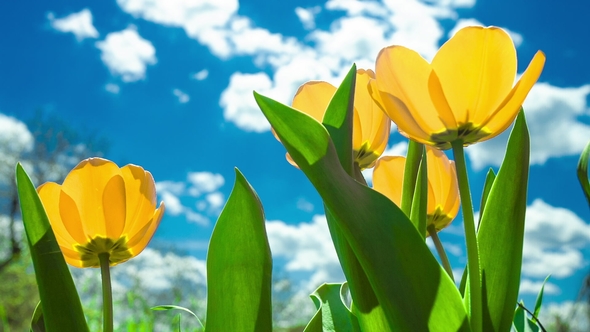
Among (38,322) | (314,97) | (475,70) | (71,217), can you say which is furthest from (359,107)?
(38,322)

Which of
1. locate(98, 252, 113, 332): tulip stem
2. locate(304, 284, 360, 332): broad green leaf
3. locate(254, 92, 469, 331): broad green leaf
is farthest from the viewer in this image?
locate(304, 284, 360, 332): broad green leaf

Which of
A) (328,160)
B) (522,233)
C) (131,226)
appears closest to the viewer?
(328,160)

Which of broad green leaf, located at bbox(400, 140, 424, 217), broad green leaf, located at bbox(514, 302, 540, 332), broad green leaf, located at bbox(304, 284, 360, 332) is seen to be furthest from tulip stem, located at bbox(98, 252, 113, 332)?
broad green leaf, located at bbox(514, 302, 540, 332)

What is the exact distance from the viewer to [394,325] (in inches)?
21.1

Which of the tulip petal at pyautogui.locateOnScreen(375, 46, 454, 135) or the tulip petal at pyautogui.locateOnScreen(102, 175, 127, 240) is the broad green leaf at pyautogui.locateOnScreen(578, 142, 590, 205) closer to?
the tulip petal at pyautogui.locateOnScreen(375, 46, 454, 135)

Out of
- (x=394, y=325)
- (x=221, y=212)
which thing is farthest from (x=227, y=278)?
(x=394, y=325)

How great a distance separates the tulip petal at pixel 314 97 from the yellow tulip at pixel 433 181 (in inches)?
5.6

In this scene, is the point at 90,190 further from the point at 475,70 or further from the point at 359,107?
the point at 475,70

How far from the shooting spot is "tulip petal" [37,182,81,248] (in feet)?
2.34

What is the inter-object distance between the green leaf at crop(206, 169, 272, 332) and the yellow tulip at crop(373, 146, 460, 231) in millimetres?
286

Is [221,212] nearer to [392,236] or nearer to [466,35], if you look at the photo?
[392,236]

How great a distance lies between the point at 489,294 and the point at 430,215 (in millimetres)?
227

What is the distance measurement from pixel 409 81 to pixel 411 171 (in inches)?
5.5

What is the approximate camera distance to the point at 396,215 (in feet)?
1.67
